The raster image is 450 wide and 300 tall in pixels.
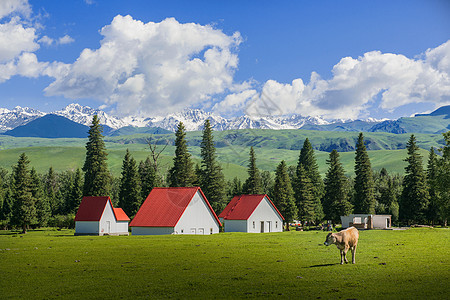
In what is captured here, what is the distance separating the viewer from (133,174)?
92562 millimetres

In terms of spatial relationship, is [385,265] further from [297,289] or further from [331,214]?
[331,214]

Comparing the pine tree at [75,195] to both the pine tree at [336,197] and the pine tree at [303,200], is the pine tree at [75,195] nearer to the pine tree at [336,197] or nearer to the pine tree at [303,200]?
the pine tree at [303,200]

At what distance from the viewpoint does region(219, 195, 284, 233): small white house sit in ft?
247

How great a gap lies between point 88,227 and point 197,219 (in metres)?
19.8

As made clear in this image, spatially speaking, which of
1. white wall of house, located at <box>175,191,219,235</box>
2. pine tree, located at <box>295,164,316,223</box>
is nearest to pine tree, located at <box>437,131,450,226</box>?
white wall of house, located at <box>175,191,219,235</box>

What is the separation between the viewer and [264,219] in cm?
7800

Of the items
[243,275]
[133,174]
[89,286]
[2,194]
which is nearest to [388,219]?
[133,174]

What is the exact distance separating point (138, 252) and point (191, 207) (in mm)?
28934

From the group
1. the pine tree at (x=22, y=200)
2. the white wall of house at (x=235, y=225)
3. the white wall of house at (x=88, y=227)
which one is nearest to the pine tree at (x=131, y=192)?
the pine tree at (x=22, y=200)

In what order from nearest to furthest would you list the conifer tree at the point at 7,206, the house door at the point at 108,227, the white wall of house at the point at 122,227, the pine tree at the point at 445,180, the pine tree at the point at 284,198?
1. the pine tree at the point at 445,180
2. the house door at the point at 108,227
3. the white wall of house at the point at 122,227
4. the pine tree at the point at 284,198
5. the conifer tree at the point at 7,206

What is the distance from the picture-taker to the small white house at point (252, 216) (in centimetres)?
7538

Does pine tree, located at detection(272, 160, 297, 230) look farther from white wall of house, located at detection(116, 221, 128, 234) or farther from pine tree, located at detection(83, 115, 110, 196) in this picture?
pine tree, located at detection(83, 115, 110, 196)

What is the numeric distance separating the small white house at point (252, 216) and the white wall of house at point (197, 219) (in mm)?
11004

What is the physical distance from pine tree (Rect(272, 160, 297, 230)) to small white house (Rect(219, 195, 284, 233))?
12.1 m
